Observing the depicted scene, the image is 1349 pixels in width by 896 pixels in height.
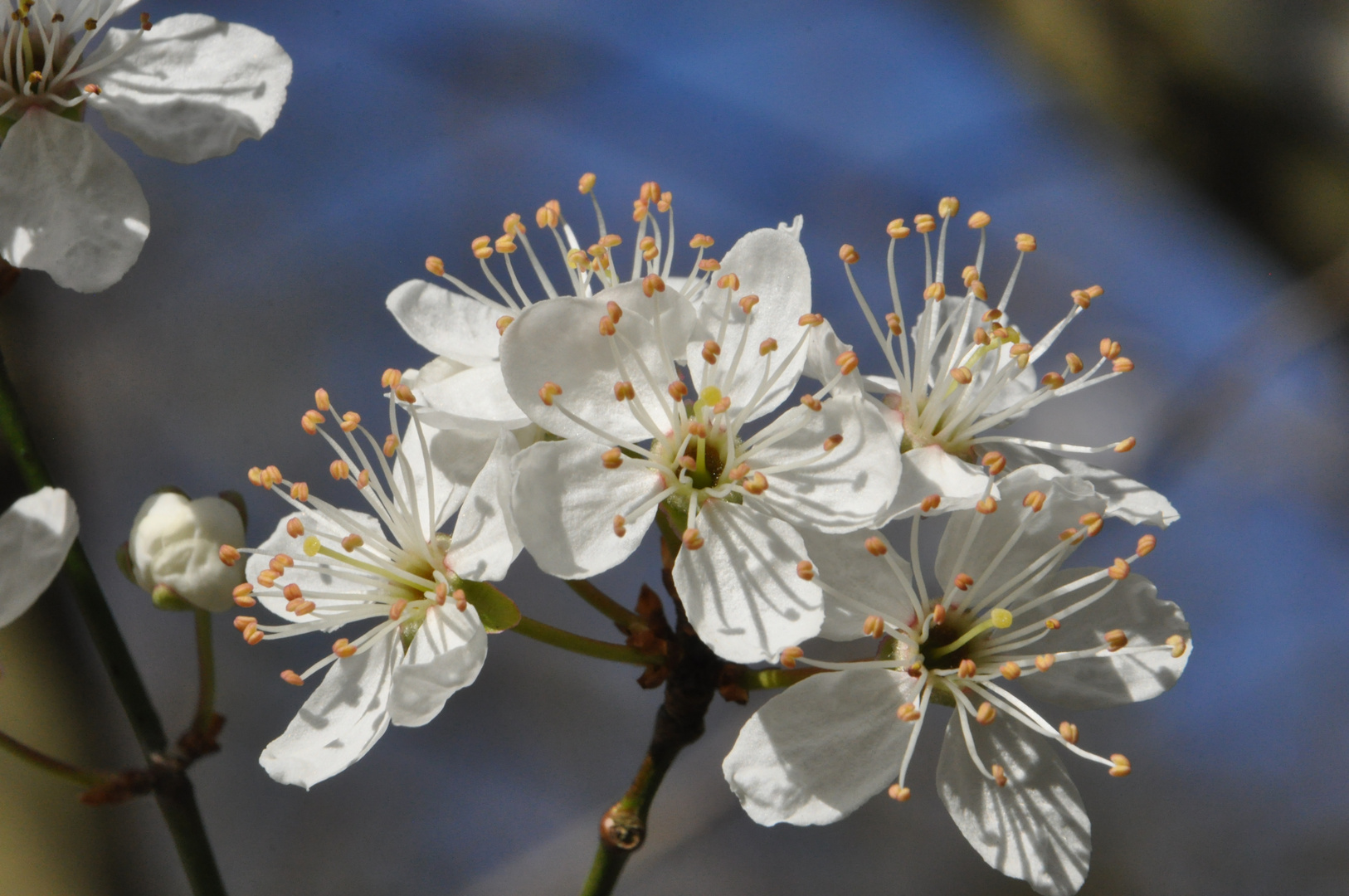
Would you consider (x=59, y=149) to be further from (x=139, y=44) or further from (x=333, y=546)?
(x=333, y=546)

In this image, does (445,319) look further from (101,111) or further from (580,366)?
(101,111)

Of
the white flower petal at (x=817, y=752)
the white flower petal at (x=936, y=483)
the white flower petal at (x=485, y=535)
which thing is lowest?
the white flower petal at (x=817, y=752)

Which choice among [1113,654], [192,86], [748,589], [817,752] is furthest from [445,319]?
[1113,654]

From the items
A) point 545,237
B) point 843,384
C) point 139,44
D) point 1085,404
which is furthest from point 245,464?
point 843,384

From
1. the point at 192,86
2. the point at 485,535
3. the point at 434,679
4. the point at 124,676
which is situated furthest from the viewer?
the point at 192,86

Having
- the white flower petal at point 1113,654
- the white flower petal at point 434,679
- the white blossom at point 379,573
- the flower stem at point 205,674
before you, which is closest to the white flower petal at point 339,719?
the white blossom at point 379,573

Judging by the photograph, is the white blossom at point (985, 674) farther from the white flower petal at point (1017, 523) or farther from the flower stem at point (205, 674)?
the flower stem at point (205, 674)
